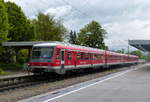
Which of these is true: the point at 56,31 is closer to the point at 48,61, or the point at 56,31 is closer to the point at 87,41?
the point at 87,41

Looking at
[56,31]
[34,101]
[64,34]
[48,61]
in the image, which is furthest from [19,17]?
[34,101]

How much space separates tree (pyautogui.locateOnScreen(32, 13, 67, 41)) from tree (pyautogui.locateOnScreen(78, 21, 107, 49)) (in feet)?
72.1

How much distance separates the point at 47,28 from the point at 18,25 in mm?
11024

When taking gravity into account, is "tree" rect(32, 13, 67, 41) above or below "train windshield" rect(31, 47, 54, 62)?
above

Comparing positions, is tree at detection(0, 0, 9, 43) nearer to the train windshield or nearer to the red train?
the red train

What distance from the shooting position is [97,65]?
31.5m

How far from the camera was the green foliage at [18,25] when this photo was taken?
4059 centimetres

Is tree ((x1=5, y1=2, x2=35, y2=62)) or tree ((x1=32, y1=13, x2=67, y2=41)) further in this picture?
tree ((x1=32, y1=13, x2=67, y2=41))

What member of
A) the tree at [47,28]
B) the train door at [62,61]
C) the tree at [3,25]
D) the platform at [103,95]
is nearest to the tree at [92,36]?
the tree at [47,28]

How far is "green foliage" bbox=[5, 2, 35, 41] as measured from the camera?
133 ft

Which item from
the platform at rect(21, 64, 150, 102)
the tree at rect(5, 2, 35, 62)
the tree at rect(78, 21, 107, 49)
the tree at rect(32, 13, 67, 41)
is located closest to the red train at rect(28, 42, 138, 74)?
the platform at rect(21, 64, 150, 102)

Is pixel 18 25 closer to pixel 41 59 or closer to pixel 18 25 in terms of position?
pixel 18 25

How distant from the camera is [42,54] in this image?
65.7 ft

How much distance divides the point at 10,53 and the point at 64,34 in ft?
50.4
